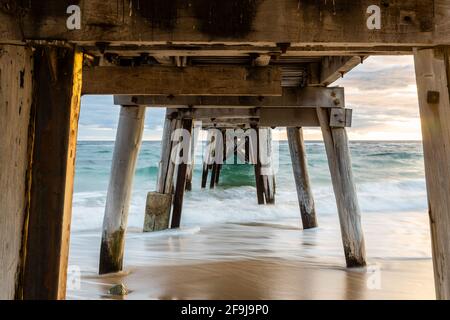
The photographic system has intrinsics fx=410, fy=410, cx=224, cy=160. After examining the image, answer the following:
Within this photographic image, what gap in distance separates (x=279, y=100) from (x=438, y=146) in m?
3.57

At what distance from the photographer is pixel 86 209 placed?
13609 mm

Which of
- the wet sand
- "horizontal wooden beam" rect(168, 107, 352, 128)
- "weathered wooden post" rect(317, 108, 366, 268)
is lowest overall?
the wet sand

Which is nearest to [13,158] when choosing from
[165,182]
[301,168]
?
[165,182]

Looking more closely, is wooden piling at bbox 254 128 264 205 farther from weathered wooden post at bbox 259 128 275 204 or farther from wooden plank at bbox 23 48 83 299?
wooden plank at bbox 23 48 83 299

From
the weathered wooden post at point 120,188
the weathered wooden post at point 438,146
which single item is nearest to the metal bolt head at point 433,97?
the weathered wooden post at point 438,146

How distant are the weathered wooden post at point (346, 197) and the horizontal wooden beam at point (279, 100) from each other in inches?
16.8

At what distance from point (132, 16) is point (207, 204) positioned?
1153 centimetres

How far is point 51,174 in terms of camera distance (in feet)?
5.90

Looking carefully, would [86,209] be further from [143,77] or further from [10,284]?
[10,284]

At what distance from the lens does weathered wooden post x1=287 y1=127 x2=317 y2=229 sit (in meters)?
7.20

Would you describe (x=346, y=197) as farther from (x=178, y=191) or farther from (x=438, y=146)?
(x=178, y=191)

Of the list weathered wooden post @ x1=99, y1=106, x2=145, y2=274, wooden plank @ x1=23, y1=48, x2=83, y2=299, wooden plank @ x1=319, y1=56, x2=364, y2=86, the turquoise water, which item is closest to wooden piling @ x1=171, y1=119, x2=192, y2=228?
the turquoise water

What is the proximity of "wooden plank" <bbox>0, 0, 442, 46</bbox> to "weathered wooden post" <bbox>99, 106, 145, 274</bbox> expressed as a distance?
104 inches
